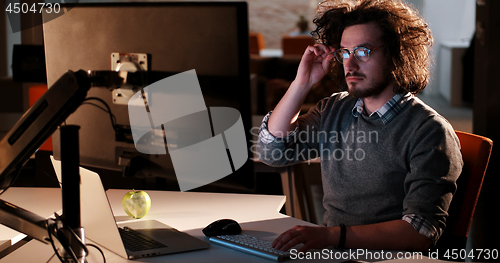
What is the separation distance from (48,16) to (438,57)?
7443 mm

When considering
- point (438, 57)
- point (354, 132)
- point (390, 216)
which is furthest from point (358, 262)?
point (438, 57)

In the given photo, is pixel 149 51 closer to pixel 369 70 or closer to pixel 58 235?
pixel 58 235

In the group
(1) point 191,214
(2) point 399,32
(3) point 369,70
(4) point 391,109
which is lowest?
(1) point 191,214

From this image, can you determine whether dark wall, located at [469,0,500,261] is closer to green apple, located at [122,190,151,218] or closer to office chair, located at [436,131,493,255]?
office chair, located at [436,131,493,255]

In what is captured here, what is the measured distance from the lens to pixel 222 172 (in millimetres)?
1139

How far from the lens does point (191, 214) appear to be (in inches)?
54.7

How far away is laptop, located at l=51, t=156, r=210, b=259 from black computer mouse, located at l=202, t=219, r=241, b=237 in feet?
0.13

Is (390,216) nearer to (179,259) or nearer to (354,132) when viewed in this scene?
(354,132)

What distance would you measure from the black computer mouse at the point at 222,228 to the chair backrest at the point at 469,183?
23.5 inches

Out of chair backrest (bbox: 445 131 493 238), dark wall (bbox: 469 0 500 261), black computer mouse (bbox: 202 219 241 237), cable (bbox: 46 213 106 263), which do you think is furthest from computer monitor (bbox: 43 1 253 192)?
dark wall (bbox: 469 0 500 261)

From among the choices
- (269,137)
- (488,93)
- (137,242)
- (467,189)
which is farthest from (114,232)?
(488,93)

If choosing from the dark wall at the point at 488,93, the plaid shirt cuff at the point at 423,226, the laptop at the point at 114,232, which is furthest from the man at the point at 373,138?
the dark wall at the point at 488,93

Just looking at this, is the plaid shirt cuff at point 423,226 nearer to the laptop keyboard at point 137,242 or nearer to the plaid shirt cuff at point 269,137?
the plaid shirt cuff at point 269,137

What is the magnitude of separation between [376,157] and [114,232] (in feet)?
2.34
